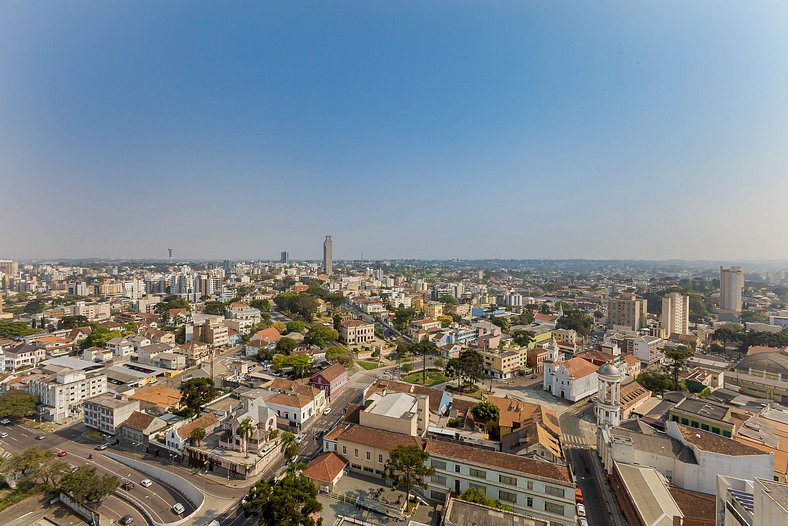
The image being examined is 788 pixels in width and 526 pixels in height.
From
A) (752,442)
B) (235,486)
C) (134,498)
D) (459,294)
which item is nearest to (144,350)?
(134,498)

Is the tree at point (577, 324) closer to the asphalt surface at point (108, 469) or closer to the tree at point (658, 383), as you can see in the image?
the tree at point (658, 383)

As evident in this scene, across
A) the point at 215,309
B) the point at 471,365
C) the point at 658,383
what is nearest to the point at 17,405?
the point at 215,309

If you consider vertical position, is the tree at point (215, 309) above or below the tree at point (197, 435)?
above

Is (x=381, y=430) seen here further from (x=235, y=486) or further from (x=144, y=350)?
(x=144, y=350)

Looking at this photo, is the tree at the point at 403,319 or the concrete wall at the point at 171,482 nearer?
the concrete wall at the point at 171,482

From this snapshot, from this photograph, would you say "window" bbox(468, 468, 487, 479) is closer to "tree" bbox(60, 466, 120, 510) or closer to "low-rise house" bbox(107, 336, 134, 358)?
"tree" bbox(60, 466, 120, 510)

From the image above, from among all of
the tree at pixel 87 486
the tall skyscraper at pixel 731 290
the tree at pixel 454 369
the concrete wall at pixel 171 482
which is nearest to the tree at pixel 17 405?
the concrete wall at pixel 171 482

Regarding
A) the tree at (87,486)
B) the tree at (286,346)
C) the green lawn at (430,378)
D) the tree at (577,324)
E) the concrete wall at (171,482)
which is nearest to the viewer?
the concrete wall at (171,482)
